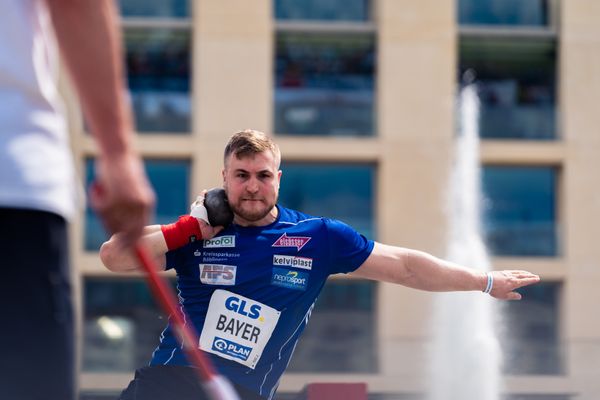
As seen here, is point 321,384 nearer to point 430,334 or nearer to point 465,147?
point 430,334

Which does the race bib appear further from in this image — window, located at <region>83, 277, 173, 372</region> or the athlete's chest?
window, located at <region>83, 277, 173, 372</region>

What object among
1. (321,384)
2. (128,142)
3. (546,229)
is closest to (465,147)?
(546,229)

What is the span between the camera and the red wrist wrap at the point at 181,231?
16.3ft

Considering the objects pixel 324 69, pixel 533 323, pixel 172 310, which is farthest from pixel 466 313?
pixel 172 310

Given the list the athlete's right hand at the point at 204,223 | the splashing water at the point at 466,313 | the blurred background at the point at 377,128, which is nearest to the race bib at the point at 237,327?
the athlete's right hand at the point at 204,223

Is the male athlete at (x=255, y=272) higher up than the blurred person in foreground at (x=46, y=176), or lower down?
lower down

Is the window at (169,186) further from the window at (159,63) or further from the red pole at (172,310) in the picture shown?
the red pole at (172,310)

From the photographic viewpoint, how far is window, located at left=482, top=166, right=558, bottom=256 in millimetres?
25266

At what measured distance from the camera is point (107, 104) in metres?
2.34

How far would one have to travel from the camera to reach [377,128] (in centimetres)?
2522

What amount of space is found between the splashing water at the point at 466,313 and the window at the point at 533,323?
53 cm

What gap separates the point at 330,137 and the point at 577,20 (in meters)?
5.13

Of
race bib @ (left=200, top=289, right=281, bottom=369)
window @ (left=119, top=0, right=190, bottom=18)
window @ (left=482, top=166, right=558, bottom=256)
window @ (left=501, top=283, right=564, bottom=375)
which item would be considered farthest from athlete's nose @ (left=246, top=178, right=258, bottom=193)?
window @ (left=119, top=0, right=190, bottom=18)

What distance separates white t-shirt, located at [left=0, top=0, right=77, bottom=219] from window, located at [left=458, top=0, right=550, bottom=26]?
2381 cm
